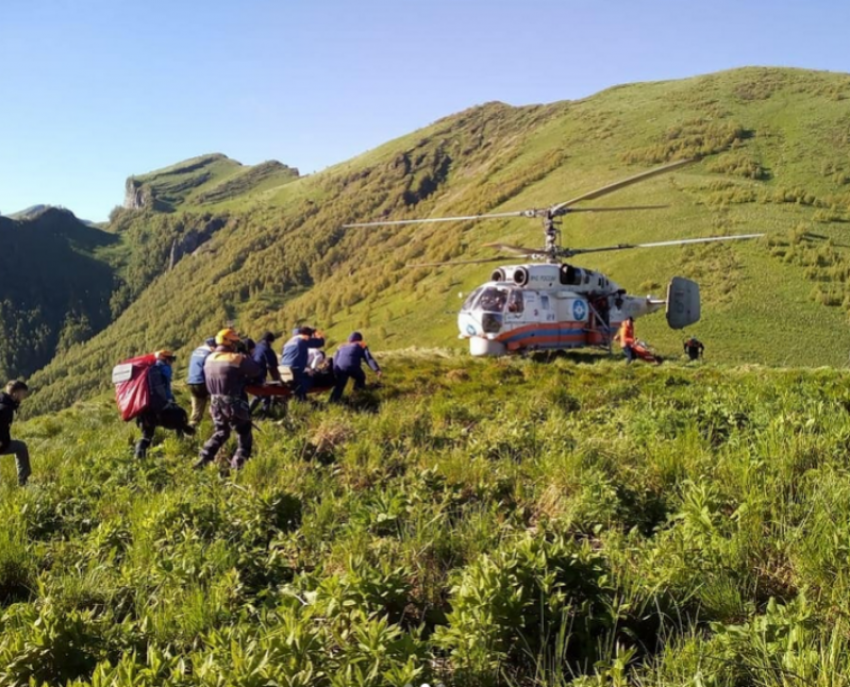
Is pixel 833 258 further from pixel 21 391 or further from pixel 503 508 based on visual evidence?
pixel 21 391

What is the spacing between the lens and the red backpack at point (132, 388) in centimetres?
832

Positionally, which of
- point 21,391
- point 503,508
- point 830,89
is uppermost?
point 830,89

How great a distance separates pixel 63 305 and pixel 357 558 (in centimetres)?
21035

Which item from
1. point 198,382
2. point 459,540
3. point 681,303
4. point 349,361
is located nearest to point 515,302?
point 349,361

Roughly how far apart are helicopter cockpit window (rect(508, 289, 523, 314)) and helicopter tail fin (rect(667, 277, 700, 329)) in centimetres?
671

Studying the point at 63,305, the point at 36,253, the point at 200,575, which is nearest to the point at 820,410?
the point at 200,575

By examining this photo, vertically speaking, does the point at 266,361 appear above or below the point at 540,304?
below

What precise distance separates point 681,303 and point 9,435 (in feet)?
65.7

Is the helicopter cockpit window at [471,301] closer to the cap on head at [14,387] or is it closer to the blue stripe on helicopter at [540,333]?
the blue stripe on helicopter at [540,333]

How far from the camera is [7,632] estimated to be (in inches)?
134

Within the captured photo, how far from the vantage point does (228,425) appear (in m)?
7.78

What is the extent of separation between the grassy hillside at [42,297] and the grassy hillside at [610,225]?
26.5 m

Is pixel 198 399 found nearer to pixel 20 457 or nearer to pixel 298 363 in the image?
pixel 298 363

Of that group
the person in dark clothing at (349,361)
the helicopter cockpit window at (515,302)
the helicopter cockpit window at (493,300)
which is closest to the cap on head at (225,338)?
the person in dark clothing at (349,361)
